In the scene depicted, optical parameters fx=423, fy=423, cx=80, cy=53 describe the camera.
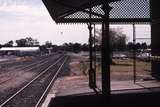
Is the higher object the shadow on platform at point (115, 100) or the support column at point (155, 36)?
the support column at point (155, 36)

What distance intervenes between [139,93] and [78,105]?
2637 mm

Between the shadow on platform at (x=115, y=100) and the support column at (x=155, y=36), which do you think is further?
the support column at (x=155, y=36)

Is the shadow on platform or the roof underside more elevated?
the roof underside

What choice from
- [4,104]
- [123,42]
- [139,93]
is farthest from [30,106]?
[123,42]

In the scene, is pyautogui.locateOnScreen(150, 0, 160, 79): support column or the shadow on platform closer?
the shadow on platform

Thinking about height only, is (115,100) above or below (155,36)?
below

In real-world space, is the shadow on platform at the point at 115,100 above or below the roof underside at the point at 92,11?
below

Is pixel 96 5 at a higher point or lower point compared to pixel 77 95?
higher

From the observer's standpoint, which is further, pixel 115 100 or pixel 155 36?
pixel 155 36

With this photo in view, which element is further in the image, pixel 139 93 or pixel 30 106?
pixel 30 106

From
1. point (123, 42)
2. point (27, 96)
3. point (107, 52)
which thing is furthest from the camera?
point (123, 42)

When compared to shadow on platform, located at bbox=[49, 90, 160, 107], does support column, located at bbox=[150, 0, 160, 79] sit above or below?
above

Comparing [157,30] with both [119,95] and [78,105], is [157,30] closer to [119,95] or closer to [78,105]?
[119,95]

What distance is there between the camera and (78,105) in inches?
538
